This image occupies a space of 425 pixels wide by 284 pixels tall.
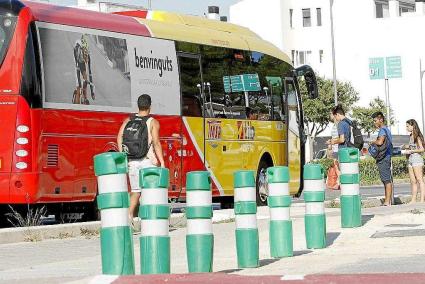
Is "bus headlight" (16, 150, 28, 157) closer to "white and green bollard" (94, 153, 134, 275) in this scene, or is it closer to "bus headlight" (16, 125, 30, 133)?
"bus headlight" (16, 125, 30, 133)

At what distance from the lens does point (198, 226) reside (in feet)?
38.4

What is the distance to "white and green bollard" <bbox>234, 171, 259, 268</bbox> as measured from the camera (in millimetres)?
12805

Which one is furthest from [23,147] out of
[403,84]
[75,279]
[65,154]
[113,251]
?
[403,84]

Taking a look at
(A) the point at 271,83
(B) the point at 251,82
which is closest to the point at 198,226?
(B) the point at 251,82

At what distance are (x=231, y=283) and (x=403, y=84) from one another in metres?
93.6

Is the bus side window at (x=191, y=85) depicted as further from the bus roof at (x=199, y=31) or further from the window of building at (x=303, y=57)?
the window of building at (x=303, y=57)

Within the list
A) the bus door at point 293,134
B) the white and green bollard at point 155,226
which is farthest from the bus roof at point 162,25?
the white and green bollard at point 155,226

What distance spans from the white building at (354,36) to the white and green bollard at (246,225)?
89300 mm

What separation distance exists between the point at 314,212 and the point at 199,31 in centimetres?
1162

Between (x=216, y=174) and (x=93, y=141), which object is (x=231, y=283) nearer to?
(x=93, y=141)

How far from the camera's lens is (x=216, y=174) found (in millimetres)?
26312

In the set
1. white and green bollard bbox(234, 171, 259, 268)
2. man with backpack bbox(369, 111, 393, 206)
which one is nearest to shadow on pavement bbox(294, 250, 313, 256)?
white and green bollard bbox(234, 171, 259, 268)

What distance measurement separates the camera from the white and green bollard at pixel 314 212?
15289 millimetres

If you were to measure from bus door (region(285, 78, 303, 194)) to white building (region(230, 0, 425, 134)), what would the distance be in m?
71.6
